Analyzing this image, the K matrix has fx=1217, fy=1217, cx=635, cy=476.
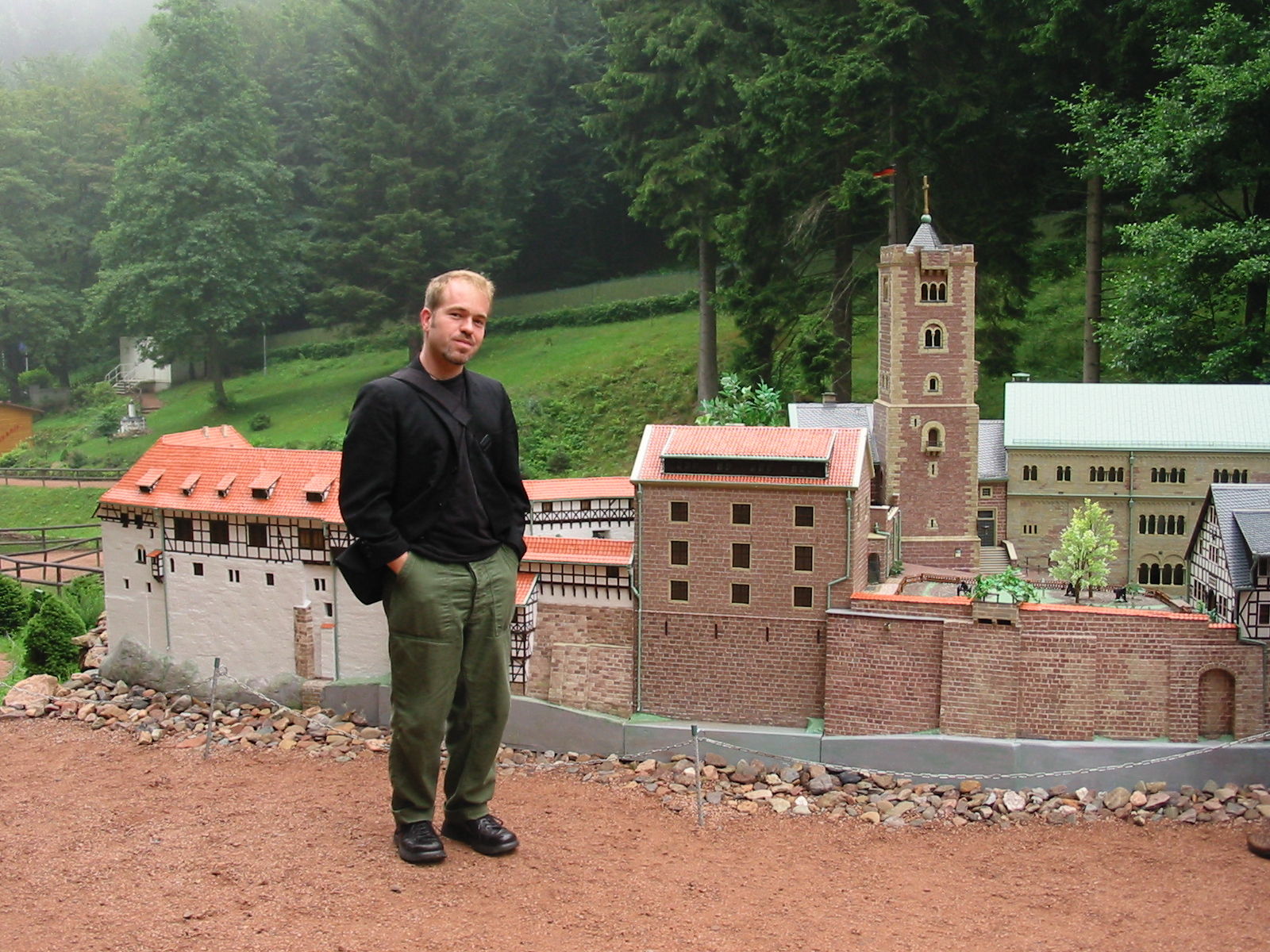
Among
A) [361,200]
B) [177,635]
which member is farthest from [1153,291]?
[361,200]

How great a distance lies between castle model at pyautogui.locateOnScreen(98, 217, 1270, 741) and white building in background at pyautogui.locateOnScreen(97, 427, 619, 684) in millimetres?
53

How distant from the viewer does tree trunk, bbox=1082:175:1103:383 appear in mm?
31703

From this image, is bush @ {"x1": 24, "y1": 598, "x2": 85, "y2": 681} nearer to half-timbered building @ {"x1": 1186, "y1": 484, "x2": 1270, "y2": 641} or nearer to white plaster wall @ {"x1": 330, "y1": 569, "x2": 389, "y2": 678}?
white plaster wall @ {"x1": 330, "y1": 569, "x2": 389, "y2": 678}

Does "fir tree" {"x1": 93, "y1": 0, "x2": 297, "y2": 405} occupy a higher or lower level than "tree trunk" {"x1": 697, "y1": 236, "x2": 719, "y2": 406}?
higher

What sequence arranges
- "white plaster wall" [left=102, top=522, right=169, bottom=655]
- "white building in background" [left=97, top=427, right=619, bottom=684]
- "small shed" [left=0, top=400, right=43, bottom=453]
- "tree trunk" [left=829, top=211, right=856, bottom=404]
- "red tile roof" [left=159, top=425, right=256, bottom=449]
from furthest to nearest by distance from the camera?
1. "small shed" [left=0, top=400, right=43, bottom=453]
2. "tree trunk" [left=829, top=211, right=856, bottom=404]
3. "red tile roof" [left=159, top=425, right=256, bottom=449]
4. "white plaster wall" [left=102, top=522, right=169, bottom=655]
5. "white building in background" [left=97, top=427, right=619, bottom=684]

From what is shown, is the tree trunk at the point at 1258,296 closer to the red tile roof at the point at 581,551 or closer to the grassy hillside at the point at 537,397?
the red tile roof at the point at 581,551

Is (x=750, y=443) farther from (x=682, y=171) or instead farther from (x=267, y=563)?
(x=682, y=171)

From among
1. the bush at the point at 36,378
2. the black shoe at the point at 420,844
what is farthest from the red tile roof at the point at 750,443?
the bush at the point at 36,378

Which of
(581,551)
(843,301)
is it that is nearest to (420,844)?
(581,551)

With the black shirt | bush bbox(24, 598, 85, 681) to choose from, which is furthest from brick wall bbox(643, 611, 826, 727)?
bush bbox(24, 598, 85, 681)

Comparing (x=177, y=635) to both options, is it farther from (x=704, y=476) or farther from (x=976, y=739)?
(x=976, y=739)

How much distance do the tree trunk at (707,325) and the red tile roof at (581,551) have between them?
55.5ft

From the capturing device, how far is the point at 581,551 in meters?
22.0

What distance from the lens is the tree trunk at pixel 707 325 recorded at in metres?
38.4
